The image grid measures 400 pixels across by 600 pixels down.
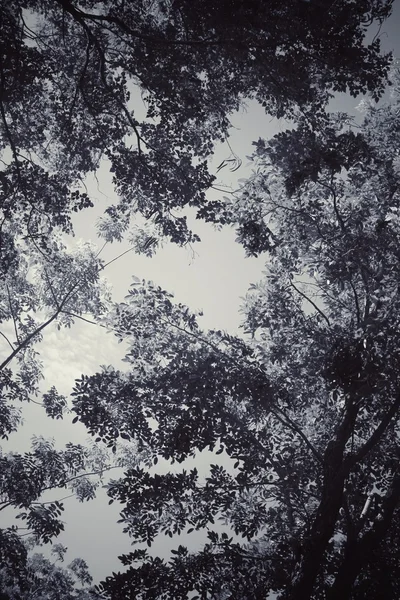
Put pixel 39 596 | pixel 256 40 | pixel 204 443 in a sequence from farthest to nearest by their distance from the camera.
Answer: pixel 39 596 → pixel 256 40 → pixel 204 443

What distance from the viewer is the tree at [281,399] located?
535cm

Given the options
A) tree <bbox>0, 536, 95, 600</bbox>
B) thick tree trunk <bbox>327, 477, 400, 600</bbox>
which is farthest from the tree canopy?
tree <bbox>0, 536, 95, 600</bbox>

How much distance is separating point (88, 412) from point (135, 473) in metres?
1.40

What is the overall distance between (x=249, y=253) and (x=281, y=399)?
320 centimetres

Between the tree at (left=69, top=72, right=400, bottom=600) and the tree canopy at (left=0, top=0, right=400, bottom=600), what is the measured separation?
0.13 ft

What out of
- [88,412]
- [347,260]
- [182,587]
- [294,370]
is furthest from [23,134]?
[182,587]

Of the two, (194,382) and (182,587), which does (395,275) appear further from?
(182,587)

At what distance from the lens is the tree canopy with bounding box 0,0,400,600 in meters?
5.51

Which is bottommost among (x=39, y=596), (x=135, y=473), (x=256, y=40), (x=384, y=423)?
(x=39, y=596)

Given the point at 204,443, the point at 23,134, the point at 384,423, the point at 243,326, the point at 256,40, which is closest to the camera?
the point at 204,443

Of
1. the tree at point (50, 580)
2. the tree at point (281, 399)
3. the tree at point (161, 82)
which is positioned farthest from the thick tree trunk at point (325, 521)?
the tree at point (50, 580)

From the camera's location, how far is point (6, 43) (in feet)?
17.8

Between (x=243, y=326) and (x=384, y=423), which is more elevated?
(x=243, y=326)

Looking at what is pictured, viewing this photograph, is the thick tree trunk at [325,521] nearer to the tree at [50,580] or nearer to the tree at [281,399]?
the tree at [281,399]
